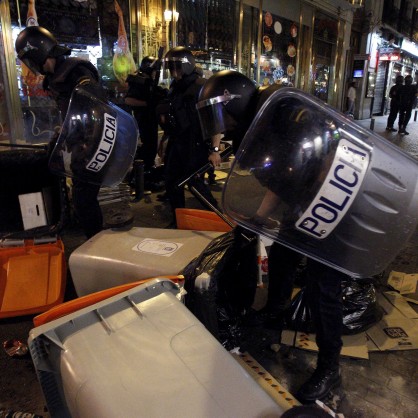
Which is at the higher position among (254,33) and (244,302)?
(254,33)

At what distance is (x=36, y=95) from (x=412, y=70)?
28.0 meters

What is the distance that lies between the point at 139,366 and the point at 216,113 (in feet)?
3.72

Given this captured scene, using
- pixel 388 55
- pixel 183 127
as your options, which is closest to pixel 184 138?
pixel 183 127

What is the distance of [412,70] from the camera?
86.5 feet

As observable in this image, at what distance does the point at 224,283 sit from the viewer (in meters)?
1.99

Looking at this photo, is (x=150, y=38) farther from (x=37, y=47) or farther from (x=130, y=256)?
(x=130, y=256)

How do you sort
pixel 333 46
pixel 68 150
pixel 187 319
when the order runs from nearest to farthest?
pixel 187 319, pixel 68 150, pixel 333 46

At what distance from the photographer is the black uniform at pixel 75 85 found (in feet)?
8.51

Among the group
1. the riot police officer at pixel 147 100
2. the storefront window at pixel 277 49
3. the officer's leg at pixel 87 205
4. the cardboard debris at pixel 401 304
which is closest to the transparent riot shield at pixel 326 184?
the cardboard debris at pixel 401 304

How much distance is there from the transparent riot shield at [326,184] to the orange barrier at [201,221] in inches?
36.8

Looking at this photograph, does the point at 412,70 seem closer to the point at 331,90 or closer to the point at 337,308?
the point at 331,90

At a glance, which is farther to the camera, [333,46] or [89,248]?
[333,46]

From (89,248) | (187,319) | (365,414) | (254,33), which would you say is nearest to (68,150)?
(89,248)

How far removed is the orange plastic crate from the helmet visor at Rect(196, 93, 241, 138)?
146 cm
